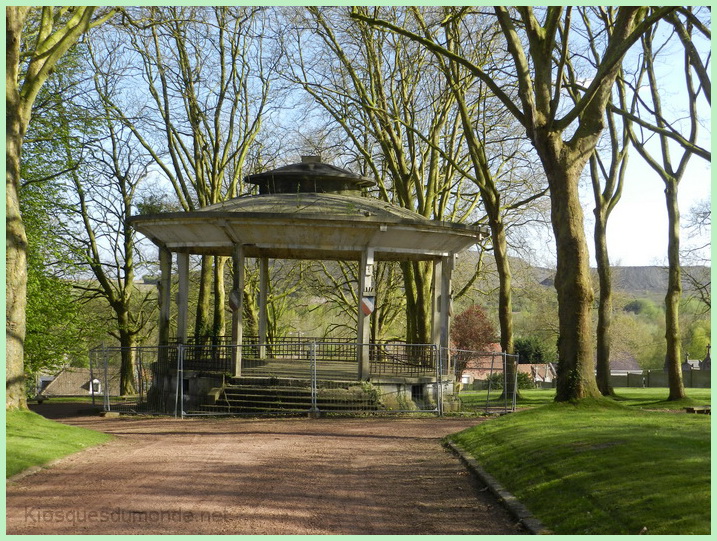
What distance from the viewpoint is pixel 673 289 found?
2747 centimetres

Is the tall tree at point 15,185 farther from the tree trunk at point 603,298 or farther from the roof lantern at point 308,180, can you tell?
the tree trunk at point 603,298

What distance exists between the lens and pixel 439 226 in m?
24.8

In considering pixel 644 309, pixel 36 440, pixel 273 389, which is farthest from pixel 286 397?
pixel 644 309

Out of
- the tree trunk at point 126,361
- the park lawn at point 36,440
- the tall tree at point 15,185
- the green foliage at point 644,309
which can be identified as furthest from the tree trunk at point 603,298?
the green foliage at point 644,309

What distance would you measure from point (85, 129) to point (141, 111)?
4591 mm

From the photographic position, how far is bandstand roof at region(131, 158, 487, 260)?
23922mm

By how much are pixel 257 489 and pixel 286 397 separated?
12532mm

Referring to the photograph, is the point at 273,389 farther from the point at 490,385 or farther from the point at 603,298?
the point at 603,298

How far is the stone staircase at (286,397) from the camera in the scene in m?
23.3

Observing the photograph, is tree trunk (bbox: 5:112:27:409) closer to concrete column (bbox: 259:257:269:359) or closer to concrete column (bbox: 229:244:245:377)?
concrete column (bbox: 229:244:245:377)

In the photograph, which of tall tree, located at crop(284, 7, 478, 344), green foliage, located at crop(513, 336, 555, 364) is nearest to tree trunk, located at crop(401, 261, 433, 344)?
tall tree, located at crop(284, 7, 478, 344)

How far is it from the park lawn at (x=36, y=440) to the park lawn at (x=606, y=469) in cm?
638

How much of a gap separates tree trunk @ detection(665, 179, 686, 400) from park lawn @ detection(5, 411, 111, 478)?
1746cm

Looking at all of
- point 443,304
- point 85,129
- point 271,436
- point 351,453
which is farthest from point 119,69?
point 351,453
